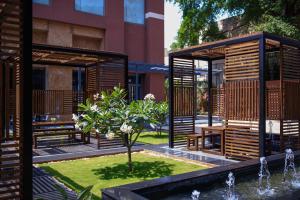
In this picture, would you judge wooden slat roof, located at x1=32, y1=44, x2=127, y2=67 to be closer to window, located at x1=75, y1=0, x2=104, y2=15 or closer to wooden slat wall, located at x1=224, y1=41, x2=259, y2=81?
wooden slat wall, located at x1=224, y1=41, x2=259, y2=81

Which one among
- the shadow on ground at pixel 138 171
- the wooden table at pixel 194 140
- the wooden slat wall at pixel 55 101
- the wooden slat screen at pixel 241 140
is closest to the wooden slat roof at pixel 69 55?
the wooden slat wall at pixel 55 101

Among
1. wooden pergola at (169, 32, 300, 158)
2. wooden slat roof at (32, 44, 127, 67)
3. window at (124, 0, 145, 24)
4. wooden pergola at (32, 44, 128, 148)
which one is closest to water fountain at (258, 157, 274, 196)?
wooden pergola at (169, 32, 300, 158)

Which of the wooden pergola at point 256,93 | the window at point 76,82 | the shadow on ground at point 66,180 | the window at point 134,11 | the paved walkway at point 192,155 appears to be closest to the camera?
the shadow on ground at point 66,180

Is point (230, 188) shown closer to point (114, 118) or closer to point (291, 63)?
point (114, 118)

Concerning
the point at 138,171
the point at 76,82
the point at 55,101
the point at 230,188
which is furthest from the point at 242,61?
the point at 76,82

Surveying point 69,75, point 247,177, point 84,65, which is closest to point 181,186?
point 247,177

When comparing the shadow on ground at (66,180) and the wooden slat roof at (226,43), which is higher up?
the wooden slat roof at (226,43)

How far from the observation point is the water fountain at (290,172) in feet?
19.3

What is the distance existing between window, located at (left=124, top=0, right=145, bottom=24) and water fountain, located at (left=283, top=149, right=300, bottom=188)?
21643 mm

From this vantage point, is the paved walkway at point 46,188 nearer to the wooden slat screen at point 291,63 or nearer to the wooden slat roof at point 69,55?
the wooden slat roof at point 69,55

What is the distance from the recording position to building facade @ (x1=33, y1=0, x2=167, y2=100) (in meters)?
22.0

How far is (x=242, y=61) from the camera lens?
8.84 metres

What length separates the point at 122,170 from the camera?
26.4 feet

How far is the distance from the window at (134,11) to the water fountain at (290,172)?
852 inches
